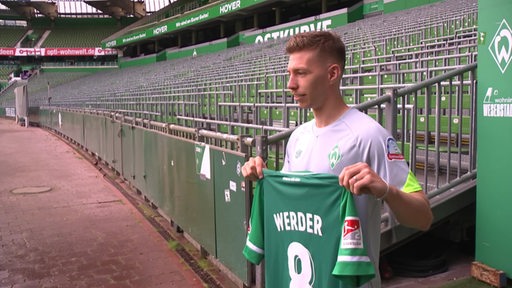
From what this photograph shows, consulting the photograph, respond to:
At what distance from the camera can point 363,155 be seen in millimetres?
1609

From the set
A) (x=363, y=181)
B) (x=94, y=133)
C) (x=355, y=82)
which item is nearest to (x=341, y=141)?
(x=363, y=181)

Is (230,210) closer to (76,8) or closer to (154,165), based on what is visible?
(154,165)

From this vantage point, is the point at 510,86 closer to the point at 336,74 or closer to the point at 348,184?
the point at 336,74

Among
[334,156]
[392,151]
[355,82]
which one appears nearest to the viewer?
[392,151]

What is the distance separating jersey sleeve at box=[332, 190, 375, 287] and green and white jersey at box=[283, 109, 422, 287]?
4 cm

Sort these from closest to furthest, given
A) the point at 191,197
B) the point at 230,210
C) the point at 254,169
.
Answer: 1. the point at 254,169
2. the point at 230,210
3. the point at 191,197

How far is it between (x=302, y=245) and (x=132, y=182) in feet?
23.6

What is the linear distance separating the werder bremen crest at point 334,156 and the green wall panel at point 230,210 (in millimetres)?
2116

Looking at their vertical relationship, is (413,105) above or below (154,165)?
above

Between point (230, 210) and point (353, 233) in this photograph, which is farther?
point (230, 210)

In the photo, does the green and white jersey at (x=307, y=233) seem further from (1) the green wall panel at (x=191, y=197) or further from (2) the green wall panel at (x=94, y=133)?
(2) the green wall panel at (x=94, y=133)

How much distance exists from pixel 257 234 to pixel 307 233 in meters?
0.32

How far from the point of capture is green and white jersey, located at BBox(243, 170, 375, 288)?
1.62 metres

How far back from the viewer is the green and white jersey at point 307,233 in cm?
162
